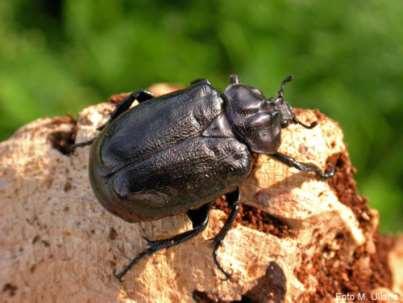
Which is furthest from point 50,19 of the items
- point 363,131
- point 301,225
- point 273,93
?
point 301,225

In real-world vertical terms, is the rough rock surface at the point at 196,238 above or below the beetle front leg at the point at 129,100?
below

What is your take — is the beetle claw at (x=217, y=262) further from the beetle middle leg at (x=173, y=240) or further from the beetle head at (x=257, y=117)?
the beetle head at (x=257, y=117)

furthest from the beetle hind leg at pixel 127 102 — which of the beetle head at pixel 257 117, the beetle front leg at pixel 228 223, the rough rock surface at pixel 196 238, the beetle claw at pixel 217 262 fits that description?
the beetle claw at pixel 217 262

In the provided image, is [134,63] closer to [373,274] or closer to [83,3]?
[83,3]

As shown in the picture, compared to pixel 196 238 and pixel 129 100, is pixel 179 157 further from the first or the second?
pixel 129 100

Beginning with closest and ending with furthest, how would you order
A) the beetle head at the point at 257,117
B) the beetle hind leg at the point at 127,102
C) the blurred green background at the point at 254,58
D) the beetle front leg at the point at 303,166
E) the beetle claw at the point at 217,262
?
the beetle claw at the point at 217,262
the beetle front leg at the point at 303,166
the beetle head at the point at 257,117
the beetle hind leg at the point at 127,102
the blurred green background at the point at 254,58

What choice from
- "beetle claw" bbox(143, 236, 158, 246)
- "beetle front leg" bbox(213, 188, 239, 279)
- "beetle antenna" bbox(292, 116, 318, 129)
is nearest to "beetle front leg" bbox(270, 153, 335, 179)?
"beetle antenna" bbox(292, 116, 318, 129)
